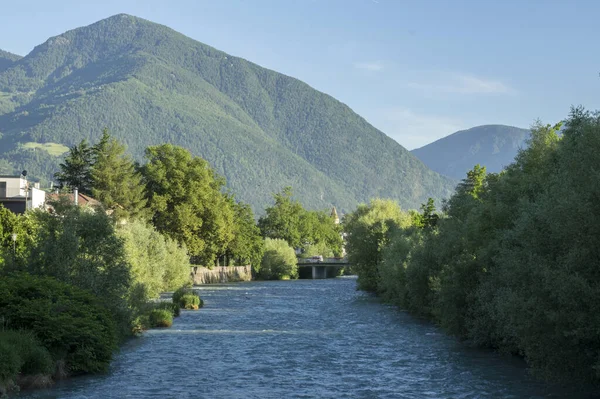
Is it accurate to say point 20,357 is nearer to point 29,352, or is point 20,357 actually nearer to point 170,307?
point 29,352

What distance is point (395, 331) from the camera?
6481 centimetres

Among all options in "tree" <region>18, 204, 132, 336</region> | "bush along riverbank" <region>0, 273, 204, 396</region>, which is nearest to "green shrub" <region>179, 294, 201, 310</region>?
"tree" <region>18, 204, 132, 336</region>

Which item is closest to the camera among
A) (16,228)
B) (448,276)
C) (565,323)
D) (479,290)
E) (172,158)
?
(565,323)

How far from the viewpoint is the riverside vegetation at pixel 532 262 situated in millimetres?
30672

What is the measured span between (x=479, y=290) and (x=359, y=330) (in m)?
18.8

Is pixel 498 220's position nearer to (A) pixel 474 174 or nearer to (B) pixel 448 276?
(B) pixel 448 276

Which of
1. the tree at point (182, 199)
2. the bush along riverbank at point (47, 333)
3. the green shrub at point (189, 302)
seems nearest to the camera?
the bush along riverbank at point (47, 333)

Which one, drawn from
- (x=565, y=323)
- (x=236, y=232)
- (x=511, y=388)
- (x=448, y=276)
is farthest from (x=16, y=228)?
(x=236, y=232)

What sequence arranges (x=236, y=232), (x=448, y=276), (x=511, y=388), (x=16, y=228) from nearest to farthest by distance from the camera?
(x=511, y=388), (x=448, y=276), (x=16, y=228), (x=236, y=232)

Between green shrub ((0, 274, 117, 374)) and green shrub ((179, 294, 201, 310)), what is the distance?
45.6 meters

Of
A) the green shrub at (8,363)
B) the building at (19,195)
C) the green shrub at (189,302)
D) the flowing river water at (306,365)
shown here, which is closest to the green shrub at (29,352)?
the green shrub at (8,363)

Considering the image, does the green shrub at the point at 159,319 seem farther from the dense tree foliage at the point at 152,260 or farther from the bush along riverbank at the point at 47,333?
the bush along riverbank at the point at 47,333

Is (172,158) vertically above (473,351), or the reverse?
(172,158)

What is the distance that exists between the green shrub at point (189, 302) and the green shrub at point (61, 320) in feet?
149
